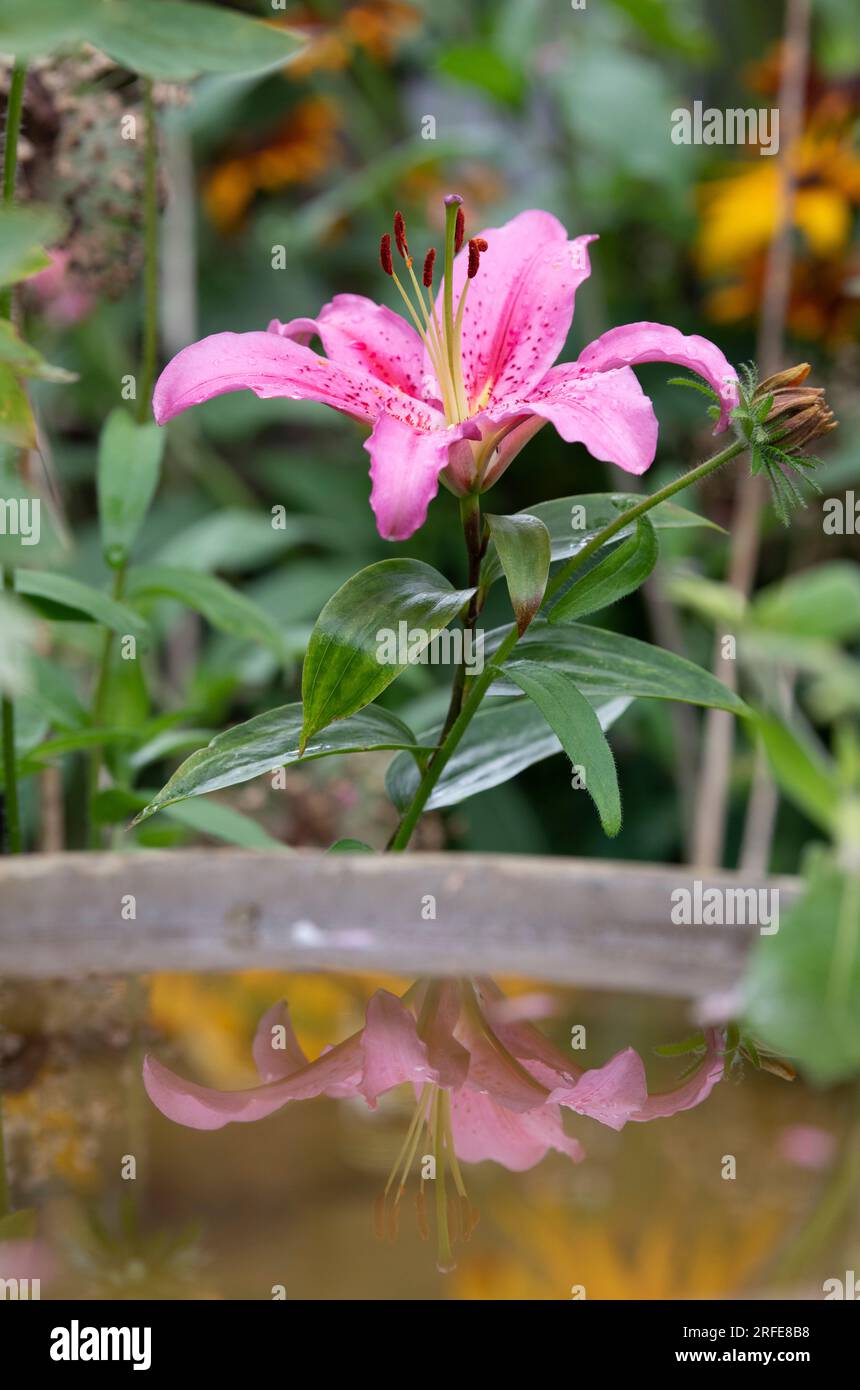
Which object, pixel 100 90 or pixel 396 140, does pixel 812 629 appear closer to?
pixel 100 90

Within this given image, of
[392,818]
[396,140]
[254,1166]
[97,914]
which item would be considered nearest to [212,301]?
[396,140]

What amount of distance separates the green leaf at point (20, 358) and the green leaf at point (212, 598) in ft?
0.75

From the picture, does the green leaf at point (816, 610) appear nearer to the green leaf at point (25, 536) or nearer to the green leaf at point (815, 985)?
the green leaf at point (815, 985)

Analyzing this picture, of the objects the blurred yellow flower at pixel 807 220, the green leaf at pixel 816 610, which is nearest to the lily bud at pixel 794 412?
the green leaf at pixel 816 610

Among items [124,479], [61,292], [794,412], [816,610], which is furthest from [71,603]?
[816,610]

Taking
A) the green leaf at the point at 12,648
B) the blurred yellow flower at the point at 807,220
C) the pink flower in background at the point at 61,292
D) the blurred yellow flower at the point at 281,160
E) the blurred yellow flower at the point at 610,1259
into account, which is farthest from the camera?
the blurred yellow flower at the point at 281,160

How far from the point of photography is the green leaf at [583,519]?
378mm

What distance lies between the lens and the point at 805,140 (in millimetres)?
1239

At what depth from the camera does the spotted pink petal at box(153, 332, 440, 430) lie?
0.34 metres

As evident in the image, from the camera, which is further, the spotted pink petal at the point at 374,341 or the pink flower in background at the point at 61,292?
the pink flower in background at the point at 61,292

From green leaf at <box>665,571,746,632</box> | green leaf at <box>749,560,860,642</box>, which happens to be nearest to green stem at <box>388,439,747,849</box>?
green leaf at <box>665,571,746,632</box>

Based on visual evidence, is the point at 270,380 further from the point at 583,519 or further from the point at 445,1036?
the point at 445,1036
